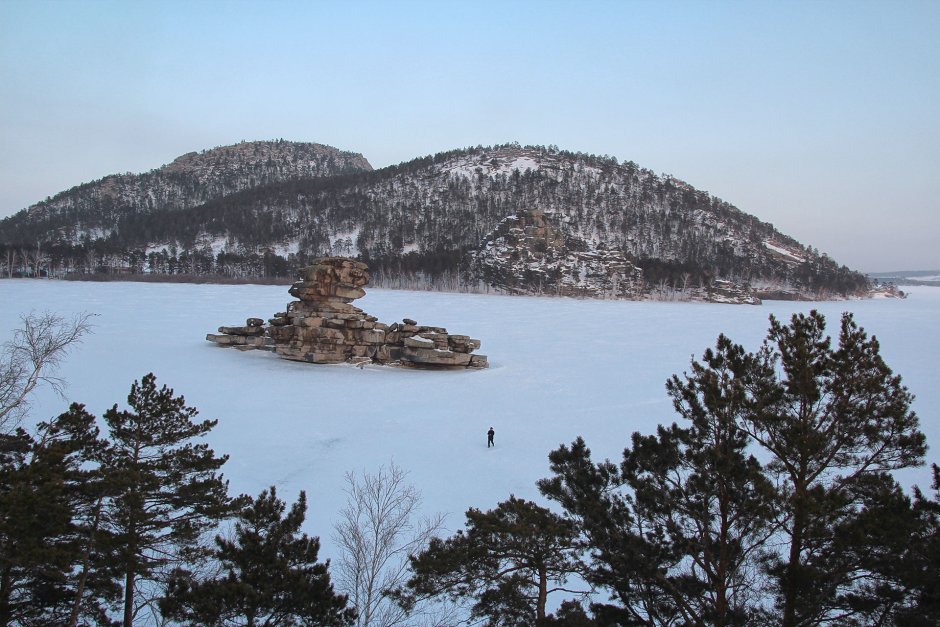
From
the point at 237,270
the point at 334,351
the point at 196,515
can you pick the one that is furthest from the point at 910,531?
the point at 237,270

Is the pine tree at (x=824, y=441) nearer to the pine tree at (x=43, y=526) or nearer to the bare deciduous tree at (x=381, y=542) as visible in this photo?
the bare deciduous tree at (x=381, y=542)

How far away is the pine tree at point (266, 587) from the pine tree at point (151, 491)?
0.57 meters

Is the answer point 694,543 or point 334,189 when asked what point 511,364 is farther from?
point 334,189

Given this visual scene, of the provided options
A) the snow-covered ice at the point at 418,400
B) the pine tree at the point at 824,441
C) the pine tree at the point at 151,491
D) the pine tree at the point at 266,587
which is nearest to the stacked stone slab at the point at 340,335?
the snow-covered ice at the point at 418,400

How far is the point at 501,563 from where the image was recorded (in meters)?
6.25

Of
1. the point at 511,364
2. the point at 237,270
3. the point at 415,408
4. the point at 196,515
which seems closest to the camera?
the point at 196,515

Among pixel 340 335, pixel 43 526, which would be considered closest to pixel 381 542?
pixel 43 526

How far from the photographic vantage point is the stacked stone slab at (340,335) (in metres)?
27.7

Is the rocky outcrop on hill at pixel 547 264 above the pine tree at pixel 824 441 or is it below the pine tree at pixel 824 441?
above

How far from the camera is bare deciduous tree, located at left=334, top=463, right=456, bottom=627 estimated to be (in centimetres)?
782

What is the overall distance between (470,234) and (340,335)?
117m

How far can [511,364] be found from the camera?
27359mm

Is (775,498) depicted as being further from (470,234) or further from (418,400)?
(470,234)

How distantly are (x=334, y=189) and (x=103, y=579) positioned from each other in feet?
587
